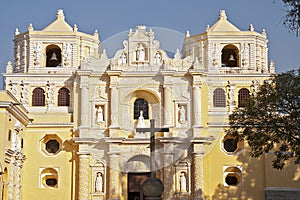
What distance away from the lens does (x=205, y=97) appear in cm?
3075

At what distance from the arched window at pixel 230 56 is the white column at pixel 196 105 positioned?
277 cm

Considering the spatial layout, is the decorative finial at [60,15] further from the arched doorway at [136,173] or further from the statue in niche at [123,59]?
the arched doorway at [136,173]

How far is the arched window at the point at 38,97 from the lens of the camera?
30797mm

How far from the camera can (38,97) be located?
30.9m

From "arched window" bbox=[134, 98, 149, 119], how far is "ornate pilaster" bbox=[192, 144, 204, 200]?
3.35 metres

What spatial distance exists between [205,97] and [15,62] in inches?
418

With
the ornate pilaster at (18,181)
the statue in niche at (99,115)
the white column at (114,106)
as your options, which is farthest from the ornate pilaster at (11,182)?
the white column at (114,106)

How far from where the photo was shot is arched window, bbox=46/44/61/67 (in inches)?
1254

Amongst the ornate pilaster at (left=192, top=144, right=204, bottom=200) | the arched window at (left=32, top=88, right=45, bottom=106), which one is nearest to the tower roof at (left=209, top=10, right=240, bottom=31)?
the ornate pilaster at (left=192, top=144, right=204, bottom=200)

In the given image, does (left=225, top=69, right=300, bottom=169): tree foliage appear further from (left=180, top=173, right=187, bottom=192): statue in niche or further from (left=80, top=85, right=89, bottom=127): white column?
(left=80, top=85, right=89, bottom=127): white column

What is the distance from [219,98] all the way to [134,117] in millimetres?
4670

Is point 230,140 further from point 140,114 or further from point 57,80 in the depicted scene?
point 57,80

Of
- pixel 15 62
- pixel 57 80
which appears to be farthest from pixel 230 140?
pixel 15 62

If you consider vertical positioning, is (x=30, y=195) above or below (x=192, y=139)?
below
